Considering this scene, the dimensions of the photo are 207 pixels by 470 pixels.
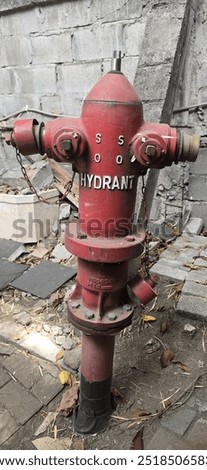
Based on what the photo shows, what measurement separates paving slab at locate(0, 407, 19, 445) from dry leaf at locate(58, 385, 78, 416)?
251 mm

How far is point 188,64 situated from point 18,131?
8.56ft

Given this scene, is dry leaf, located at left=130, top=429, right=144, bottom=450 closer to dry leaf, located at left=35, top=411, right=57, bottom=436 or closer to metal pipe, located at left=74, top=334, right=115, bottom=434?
metal pipe, located at left=74, top=334, right=115, bottom=434

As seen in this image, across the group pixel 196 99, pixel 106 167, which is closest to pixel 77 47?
pixel 196 99

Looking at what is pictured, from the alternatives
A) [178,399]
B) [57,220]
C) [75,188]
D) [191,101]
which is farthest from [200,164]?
[178,399]

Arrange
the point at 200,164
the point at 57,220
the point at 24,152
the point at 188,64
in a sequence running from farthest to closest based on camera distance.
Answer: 1. the point at 57,220
2. the point at 200,164
3. the point at 188,64
4. the point at 24,152

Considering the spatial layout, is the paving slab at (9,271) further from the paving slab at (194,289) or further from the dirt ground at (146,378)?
the paving slab at (194,289)

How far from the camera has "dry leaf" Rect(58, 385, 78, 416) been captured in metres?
1.78

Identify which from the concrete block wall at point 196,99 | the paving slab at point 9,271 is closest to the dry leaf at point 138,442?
the paving slab at point 9,271

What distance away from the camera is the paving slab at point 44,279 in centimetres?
284

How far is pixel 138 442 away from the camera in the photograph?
1544mm

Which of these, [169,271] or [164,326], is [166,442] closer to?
[164,326]

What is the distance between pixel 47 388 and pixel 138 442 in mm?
647

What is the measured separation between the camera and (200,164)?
344cm

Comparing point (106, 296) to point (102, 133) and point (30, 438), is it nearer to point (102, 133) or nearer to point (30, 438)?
point (102, 133)
